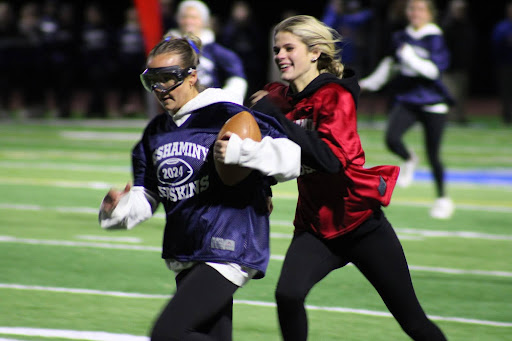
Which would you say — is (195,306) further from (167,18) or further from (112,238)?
(167,18)

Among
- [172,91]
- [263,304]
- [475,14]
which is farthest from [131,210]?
[475,14]

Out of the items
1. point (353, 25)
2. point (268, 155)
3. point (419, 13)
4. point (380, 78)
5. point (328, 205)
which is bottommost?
point (353, 25)

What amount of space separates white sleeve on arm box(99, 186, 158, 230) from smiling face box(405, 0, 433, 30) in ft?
22.7

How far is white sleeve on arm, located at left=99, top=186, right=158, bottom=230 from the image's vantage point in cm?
428

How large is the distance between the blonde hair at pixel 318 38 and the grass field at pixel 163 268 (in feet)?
6.02

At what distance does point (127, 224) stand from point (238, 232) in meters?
0.53

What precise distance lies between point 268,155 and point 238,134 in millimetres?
151

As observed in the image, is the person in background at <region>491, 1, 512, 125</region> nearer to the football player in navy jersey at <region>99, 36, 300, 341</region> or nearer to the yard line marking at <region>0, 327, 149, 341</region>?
the yard line marking at <region>0, 327, 149, 341</region>

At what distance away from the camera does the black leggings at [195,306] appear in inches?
155

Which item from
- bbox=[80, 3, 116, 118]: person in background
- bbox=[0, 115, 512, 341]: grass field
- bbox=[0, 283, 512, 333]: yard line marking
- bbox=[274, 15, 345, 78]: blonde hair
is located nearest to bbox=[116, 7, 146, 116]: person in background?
bbox=[80, 3, 116, 118]: person in background

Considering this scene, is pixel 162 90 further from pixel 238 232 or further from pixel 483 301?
pixel 483 301

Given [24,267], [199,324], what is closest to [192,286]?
[199,324]

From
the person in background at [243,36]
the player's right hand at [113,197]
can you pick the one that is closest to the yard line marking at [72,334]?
the player's right hand at [113,197]

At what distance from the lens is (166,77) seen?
427 centimetres
